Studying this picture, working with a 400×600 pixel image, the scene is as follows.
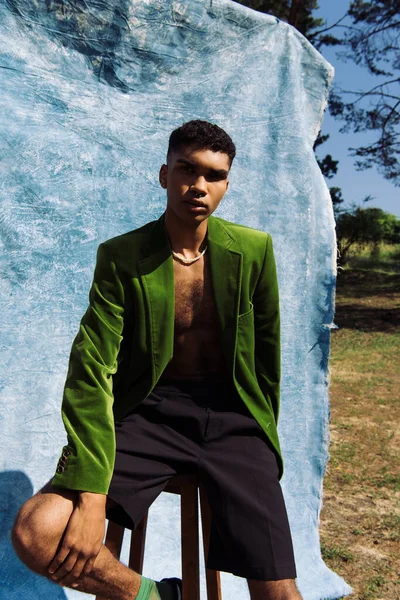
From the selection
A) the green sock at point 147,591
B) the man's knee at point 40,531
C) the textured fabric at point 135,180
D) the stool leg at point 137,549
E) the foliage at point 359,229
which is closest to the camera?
the man's knee at point 40,531

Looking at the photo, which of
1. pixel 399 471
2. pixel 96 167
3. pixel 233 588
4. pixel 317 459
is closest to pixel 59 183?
pixel 96 167

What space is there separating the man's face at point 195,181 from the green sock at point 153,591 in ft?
3.37

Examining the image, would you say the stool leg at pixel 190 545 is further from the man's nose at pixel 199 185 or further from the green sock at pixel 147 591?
the man's nose at pixel 199 185

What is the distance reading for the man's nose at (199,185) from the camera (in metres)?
1.84

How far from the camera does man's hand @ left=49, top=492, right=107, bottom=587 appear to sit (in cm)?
164

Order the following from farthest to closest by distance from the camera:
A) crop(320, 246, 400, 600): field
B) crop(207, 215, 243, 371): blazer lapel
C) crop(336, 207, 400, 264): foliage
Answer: crop(336, 207, 400, 264): foliage
crop(320, 246, 400, 600): field
crop(207, 215, 243, 371): blazer lapel

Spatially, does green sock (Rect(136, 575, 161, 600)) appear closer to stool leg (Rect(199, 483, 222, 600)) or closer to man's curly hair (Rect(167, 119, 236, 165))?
stool leg (Rect(199, 483, 222, 600))

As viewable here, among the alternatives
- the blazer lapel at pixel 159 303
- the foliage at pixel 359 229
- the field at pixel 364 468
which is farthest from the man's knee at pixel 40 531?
the foliage at pixel 359 229

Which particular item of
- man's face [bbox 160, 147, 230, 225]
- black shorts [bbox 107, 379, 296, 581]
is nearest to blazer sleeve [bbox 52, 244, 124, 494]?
black shorts [bbox 107, 379, 296, 581]

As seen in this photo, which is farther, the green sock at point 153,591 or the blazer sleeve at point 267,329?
the blazer sleeve at point 267,329

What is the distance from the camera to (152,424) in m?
1.92

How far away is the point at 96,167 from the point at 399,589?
Result: 2217 millimetres

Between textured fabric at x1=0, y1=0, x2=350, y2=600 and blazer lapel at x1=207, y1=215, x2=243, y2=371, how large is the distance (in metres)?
1.09

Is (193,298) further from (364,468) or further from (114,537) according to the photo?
(364,468)
